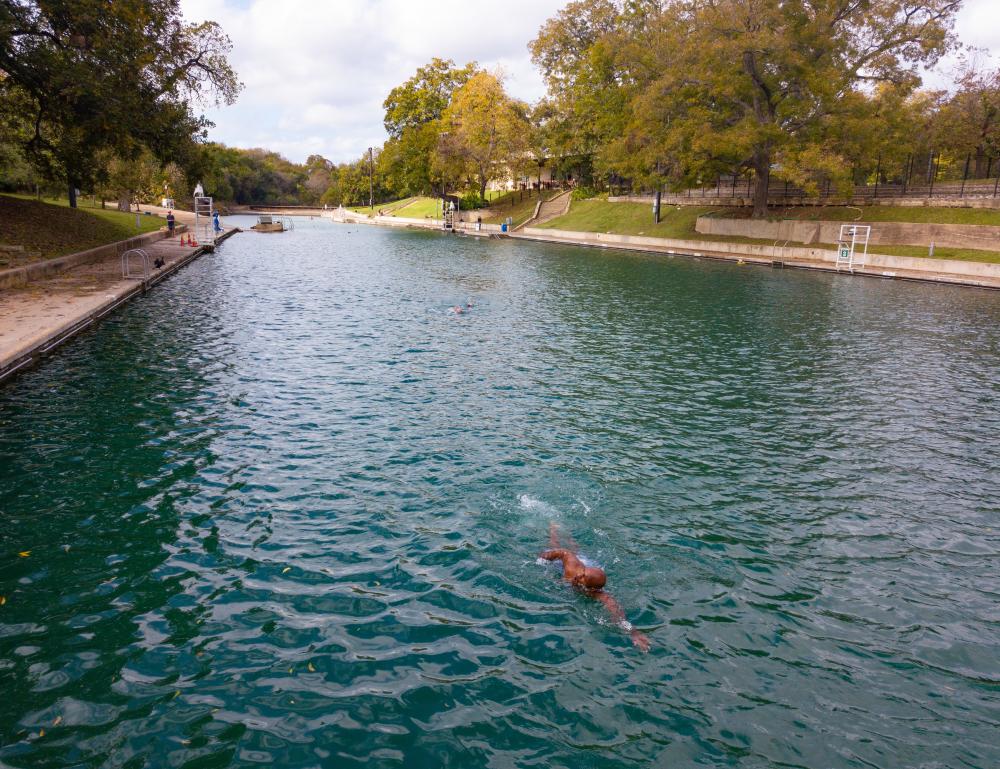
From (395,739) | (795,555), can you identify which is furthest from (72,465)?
(795,555)

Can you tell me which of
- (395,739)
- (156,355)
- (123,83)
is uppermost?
(123,83)

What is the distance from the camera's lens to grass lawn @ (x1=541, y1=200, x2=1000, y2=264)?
38.8m

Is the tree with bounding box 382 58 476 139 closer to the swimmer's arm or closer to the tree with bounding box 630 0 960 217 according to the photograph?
the tree with bounding box 630 0 960 217

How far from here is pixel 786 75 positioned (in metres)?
43.5

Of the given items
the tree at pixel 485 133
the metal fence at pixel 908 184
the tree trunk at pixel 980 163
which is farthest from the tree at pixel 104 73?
the tree trunk at pixel 980 163

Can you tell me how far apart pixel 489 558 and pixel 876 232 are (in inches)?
1778

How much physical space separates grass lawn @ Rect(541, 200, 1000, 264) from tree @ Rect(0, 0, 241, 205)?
35993 millimetres

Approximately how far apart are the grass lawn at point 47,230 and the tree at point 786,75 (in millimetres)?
36954

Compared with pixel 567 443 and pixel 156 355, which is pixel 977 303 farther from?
pixel 156 355

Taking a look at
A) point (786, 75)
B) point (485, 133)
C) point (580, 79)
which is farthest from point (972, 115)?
point (485, 133)

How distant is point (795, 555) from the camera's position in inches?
356

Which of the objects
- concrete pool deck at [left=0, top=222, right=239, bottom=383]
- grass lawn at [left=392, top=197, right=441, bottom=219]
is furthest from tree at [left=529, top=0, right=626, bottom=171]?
concrete pool deck at [left=0, top=222, right=239, bottom=383]

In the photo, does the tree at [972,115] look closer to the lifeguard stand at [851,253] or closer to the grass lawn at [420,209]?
the lifeguard stand at [851,253]

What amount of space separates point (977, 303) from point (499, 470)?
28.3 metres
